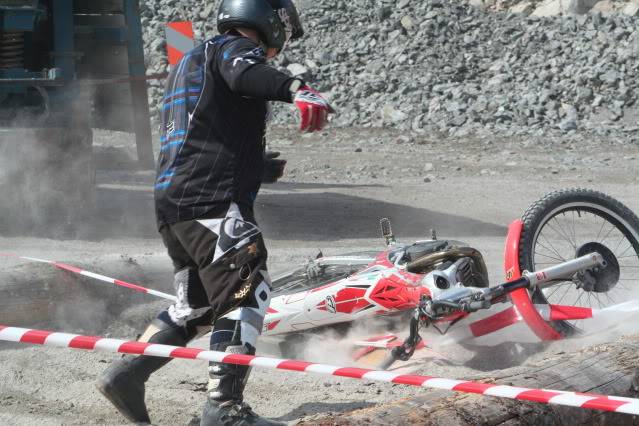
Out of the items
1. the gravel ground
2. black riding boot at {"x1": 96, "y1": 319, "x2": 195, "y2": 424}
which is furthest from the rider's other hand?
the gravel ground

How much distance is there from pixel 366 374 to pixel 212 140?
1151 mm

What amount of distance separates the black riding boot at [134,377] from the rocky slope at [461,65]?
1267 centimetres

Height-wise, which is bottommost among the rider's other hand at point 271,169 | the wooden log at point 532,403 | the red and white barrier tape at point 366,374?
the wooden log at point 532,403

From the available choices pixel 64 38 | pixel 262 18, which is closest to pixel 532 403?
pixel 262 18

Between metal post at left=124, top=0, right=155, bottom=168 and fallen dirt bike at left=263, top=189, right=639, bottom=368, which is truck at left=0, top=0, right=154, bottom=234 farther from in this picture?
fallen dirt bike at left=263, top=189, right=639, bottom=368

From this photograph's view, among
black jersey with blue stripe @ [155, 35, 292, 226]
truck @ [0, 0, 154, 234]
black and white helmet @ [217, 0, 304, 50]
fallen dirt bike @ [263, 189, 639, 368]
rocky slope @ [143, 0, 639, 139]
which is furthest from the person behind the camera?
rocky slope @ [143, 0, 639, 139]

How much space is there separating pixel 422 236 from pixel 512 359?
4.36 meters

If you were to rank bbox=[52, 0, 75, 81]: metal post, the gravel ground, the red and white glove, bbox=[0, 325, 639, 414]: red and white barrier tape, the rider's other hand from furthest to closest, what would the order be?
bbox=[52, 0, 75, 81]: metal post, the gravel ground, the rider's other hand, the red and white glove, bbox=[0, 325, 639, 414]: red and white barrier tape

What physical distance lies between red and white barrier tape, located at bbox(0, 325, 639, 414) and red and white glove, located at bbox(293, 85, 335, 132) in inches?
33.8

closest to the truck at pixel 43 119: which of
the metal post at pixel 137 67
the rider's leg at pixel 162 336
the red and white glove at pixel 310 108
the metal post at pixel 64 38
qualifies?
the metal post at pixel 64 38

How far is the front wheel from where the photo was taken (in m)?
5.24

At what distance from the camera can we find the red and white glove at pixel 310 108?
3.45 metres

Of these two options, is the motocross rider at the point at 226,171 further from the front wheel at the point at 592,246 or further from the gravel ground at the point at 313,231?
the front wheel at the point at 592,246

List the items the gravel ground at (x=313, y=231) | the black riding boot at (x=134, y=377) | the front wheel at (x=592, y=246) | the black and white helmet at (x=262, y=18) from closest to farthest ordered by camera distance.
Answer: the black and white helmet at (x=262, y=18) → the black riding boot at (x=134, y=377) → the gravel ground at (x=313, y=231) → the front wheel at (x=592, y=246)
